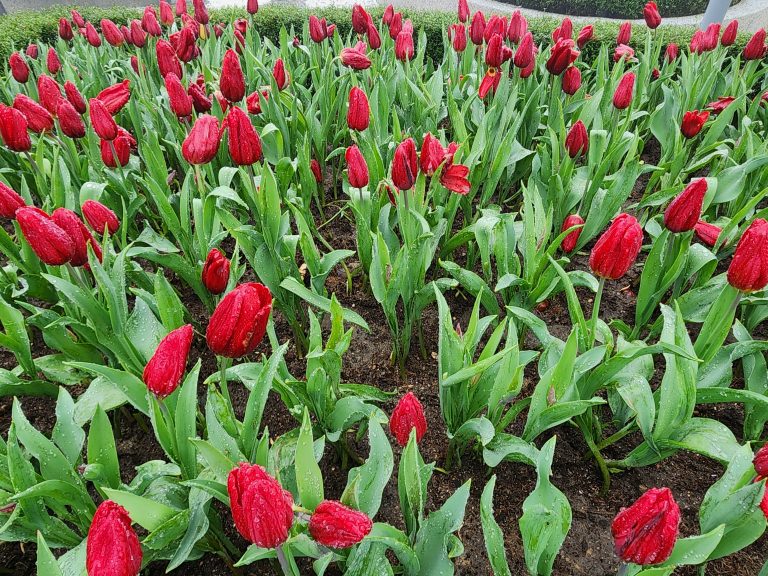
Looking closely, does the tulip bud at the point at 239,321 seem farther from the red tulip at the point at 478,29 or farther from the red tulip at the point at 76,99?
the red tulip at the point at 478,29

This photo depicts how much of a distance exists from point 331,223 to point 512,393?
1567 millimetres

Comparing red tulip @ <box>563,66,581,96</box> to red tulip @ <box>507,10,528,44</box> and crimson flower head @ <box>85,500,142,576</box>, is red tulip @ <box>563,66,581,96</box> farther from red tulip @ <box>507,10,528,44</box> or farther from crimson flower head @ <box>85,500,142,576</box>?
crimson flower head @ <box>85,500,142,576</box>

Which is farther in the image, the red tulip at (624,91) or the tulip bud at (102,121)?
the red tulip at (624,91)

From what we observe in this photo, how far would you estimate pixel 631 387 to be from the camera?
4.76ft

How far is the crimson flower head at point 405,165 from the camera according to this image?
1.64 m

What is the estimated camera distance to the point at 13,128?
1922 mm

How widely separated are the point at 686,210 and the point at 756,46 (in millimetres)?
2235

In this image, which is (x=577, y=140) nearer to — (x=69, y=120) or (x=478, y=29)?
(x=478, y=29)

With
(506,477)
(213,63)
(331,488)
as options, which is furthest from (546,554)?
(213,63)

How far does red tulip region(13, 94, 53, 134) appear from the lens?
2.14 metres

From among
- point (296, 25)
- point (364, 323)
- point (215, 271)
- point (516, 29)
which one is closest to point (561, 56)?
point (516, 29)

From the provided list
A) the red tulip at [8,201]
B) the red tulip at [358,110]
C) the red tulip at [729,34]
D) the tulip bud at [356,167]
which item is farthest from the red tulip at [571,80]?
the red tulip at [8,201]

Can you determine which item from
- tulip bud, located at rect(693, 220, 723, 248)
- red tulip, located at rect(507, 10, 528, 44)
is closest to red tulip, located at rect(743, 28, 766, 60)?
red tulip, located at rect(507, 10, 528, 44)

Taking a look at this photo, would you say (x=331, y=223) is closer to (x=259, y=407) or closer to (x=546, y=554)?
(x=259, y=407)
